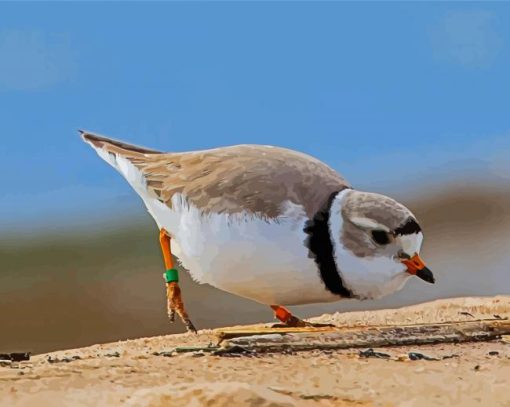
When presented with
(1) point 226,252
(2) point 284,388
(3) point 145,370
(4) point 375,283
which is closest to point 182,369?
(3) point 145,370

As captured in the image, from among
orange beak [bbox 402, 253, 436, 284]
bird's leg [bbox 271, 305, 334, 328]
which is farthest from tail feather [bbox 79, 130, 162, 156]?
orange beak [bbox 402, 253, 436, 284]

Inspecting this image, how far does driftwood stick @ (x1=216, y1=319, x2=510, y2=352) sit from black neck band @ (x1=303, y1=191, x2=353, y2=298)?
0.20m

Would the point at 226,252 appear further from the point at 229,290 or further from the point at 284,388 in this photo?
the point at 284,388

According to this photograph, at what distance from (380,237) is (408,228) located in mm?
118

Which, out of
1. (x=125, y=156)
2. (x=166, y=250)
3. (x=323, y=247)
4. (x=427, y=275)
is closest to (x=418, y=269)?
(x=427, y=275)

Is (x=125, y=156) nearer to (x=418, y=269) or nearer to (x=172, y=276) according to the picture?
(x=172, y=276)

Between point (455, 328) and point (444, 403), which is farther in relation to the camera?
point (455, 328)

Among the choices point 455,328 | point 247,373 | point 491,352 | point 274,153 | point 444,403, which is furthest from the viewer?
point 274,153

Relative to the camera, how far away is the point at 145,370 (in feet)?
9.84

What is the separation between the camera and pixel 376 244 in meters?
3.65

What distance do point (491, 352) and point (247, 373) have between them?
0.97m

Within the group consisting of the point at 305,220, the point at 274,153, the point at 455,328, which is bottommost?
the point at 455,328

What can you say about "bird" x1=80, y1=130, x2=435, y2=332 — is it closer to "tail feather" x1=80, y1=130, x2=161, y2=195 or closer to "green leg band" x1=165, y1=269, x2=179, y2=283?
"green leg band" x1=165, y1=269, x2=179, y2=283

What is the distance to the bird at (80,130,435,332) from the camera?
3604 mm
